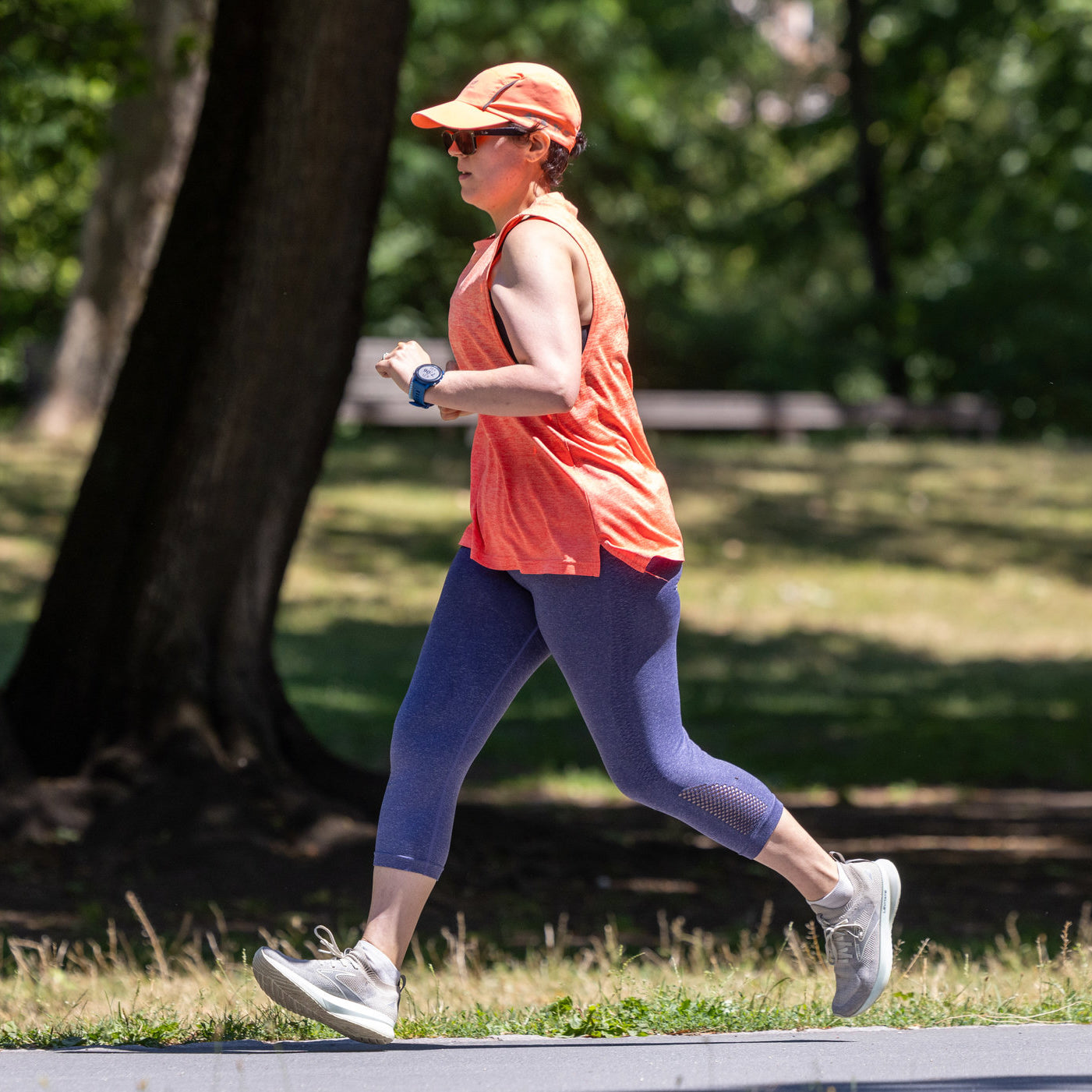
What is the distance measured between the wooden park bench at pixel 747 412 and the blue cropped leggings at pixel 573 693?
1795cm

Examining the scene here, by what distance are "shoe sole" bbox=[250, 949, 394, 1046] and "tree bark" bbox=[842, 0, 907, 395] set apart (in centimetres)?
2296

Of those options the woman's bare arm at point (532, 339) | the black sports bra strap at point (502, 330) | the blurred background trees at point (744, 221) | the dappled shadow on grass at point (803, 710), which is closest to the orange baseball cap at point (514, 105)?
the woman's bare arm at point (532, 339)

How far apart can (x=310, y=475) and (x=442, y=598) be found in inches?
122

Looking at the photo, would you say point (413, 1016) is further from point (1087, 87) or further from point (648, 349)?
point (648, 349)

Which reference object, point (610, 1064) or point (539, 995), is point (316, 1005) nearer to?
point (610, 1064)

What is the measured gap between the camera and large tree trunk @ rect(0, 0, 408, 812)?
6.55m

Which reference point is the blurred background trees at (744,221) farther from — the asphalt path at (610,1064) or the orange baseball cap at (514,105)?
the asphalt path at (610,1064)

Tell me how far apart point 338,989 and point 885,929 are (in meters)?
1.23

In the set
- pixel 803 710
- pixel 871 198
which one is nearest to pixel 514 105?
pixel 803 710

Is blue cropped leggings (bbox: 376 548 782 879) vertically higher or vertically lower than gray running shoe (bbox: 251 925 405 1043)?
higher

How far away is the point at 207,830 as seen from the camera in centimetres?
656

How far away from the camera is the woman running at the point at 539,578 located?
142 inches

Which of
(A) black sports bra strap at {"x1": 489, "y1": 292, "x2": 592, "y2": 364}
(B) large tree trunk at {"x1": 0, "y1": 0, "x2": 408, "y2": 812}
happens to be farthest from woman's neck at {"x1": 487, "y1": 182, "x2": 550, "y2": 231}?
(B) large tree trunk at {"x1": 0, "y1": 0, "x2": 408, "y2": 812}

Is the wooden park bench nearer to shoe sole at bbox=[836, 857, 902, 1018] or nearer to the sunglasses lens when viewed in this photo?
the sunglasses lens
